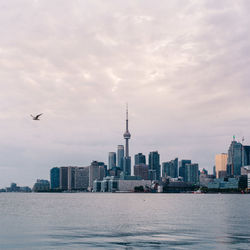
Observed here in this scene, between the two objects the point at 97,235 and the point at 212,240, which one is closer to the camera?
the point at 212,240

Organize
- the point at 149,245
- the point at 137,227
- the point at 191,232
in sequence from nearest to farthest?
the point at 149,245 < the point at 191,232 < the point at 137,227

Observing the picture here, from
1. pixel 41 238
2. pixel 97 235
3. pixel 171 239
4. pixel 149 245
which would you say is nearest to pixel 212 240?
pixel 171 239

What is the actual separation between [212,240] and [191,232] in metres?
10.5

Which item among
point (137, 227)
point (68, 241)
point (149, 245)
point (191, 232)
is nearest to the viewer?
point (149, 245)

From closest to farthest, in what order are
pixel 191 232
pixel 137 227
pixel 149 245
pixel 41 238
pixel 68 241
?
pixel 149 245 → pixel 68 241 → pixel 41 238 → pixel 191 232 → pixel 137 227

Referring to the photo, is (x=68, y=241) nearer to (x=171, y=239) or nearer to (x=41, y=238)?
(x=41, y=238)

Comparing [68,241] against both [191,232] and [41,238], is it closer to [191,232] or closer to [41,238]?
[41,238]

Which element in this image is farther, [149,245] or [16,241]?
[16,241]

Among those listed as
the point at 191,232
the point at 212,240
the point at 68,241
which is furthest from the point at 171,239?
the point at 68,241

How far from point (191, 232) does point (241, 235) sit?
8736 millimetres

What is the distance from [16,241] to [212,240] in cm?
3018

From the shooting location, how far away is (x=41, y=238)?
231ft

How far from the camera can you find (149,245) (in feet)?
203

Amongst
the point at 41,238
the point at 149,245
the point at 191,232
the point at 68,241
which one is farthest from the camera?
the point at 191,232
